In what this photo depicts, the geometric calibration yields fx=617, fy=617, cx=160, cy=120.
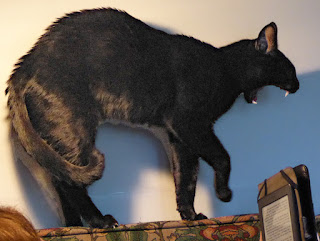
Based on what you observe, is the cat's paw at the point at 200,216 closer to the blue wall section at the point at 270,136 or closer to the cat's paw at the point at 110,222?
the blue wall section at the point at 270,136

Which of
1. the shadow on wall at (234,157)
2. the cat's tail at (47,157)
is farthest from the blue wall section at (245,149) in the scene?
the cat's tail at (47,157)

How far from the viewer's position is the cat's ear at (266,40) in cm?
223

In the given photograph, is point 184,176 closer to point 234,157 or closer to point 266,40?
point 234,157

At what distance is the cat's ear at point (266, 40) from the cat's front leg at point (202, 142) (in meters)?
0.35

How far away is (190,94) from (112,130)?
1.00 ft

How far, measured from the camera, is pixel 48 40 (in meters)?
2.16

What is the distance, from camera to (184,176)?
85.0 inches

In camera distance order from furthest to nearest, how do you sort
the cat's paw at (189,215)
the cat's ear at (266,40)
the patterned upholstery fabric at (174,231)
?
the cat's ear at (266,40)
the cat's paw at (189,215)
the patterned upholstery fabric at (174,231)

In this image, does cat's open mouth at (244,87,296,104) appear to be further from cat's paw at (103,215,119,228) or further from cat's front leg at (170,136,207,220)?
cat's paw at (103,215,119,228)

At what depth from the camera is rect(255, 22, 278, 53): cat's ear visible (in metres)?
2.23

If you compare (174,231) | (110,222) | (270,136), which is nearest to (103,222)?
(110,222)

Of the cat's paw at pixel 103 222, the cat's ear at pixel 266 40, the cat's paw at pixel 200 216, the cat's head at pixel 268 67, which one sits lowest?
the cat's paw at pixel 103 222

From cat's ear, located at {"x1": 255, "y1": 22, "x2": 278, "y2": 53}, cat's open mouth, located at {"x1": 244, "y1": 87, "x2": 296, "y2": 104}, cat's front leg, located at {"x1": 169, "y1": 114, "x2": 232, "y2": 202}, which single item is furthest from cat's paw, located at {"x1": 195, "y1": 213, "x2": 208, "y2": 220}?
cat's ear, located at {"x1": 255, "y1": 22, "x2": 278, "y2": 53}

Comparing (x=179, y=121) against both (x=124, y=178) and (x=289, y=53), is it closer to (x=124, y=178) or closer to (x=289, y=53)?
(x=124, y=178)
